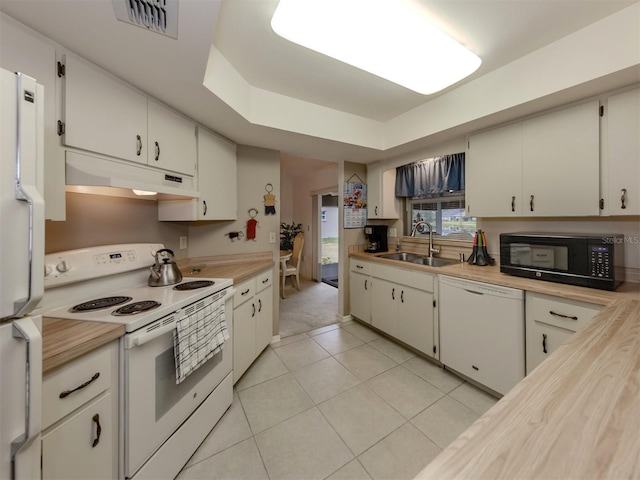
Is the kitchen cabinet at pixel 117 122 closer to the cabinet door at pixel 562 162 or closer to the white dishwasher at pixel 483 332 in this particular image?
the white dishwasher at pixel 483 332

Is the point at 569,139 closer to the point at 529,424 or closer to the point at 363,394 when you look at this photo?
the point at 529,424

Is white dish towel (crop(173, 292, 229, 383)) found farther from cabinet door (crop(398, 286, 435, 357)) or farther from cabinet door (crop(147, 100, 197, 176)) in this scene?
cabinet door (crop(398, 286, 435, 357))

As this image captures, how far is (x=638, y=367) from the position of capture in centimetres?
72

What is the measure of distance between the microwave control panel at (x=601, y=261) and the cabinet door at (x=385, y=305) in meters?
1.43

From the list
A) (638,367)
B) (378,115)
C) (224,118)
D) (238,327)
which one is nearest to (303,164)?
(378,115)

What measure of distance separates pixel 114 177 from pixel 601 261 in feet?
9.44

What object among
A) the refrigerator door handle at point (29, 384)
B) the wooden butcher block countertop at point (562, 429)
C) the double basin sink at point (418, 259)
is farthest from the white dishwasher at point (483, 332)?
the refrigerator door handle at point (29, 384)

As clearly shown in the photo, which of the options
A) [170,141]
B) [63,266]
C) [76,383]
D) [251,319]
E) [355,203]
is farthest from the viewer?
[355,203]

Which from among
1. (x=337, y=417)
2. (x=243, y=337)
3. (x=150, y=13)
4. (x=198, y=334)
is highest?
(x=150, y=13)

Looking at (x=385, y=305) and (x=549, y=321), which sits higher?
(x=549, y=321)

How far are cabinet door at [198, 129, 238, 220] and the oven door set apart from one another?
107cm

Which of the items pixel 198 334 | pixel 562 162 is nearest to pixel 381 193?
pixel 562 162

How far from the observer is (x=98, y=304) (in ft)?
4.28

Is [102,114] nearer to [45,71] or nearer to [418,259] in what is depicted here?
[45,71]
